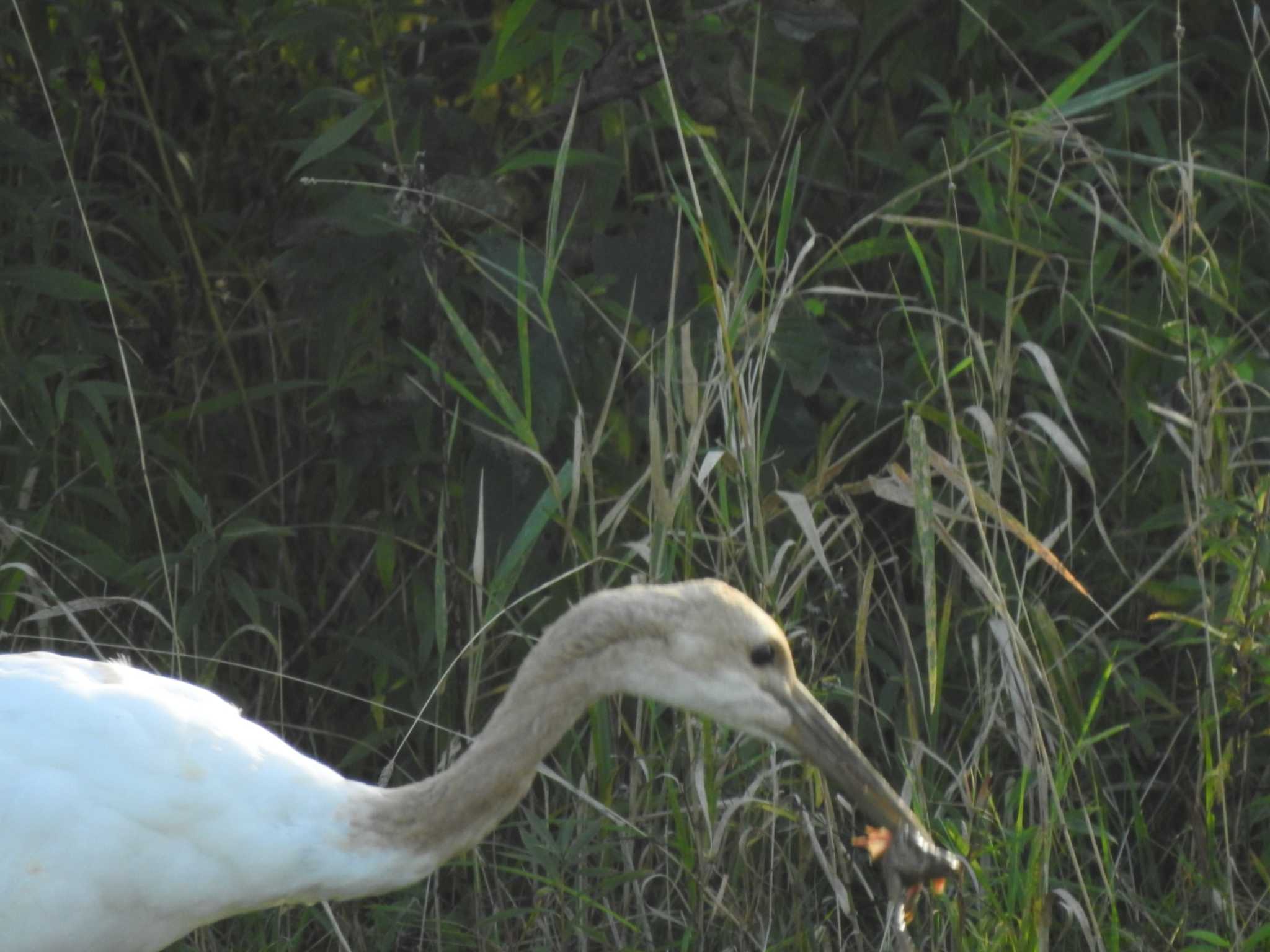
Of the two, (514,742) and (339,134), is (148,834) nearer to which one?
(514,742)

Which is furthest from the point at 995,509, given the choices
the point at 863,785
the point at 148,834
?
the point at 148,834

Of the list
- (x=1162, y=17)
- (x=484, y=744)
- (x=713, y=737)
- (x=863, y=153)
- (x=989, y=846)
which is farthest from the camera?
(x=1162, y=17)

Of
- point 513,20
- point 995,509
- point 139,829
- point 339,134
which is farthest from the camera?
point 339,134

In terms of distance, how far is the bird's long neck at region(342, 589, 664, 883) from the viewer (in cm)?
262

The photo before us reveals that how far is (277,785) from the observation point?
2639 mm

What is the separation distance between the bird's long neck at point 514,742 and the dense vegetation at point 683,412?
49 cm

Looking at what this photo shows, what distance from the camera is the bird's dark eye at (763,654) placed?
2.64 meters

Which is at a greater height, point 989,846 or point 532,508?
point 532,508

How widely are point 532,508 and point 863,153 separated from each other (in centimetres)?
107

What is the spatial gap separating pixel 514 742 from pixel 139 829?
0.54 m

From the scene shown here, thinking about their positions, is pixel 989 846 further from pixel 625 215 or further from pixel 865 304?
pixel 625 215

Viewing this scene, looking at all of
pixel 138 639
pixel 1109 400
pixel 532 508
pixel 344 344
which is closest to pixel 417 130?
pixel 344 344

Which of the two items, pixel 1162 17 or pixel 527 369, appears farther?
pixel 1162 17

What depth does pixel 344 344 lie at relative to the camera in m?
3.56
